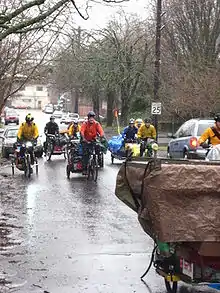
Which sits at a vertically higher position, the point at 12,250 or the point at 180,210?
the point at 180,210

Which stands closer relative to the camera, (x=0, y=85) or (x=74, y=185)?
(x=74, y=185)

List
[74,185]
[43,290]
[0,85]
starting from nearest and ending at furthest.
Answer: [43,290] → [74,185] → [0,85]

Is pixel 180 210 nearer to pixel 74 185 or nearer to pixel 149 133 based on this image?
pixel 74 185

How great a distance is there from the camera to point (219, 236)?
17.5ft

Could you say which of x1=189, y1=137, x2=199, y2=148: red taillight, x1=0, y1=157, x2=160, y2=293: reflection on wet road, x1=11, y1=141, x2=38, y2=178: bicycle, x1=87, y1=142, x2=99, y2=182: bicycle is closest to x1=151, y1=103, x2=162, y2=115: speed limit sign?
x1=189, y1=137, x2=199, y2=148: red taillight

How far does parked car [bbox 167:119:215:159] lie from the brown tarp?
38.9ft

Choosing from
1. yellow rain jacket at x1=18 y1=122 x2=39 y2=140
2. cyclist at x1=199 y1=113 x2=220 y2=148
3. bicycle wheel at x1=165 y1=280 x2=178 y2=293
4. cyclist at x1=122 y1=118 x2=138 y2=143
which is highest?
cyclist at x1=199 y1=113 x2=220 y2=148

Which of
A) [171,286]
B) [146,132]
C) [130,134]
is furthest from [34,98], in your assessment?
[171,286]

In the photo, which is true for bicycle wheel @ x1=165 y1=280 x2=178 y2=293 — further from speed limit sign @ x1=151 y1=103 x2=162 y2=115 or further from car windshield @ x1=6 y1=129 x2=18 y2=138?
car windshield @ x1=6 y1=129 x2=18 y2=138

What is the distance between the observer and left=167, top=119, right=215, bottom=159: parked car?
59.3ft

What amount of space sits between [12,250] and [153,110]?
20.8m

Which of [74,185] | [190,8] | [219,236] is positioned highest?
[190,8]

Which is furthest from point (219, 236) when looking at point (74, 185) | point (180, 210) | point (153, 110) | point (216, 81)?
point (216, 81)

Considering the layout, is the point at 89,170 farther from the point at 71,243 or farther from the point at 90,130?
the point at 71,243
